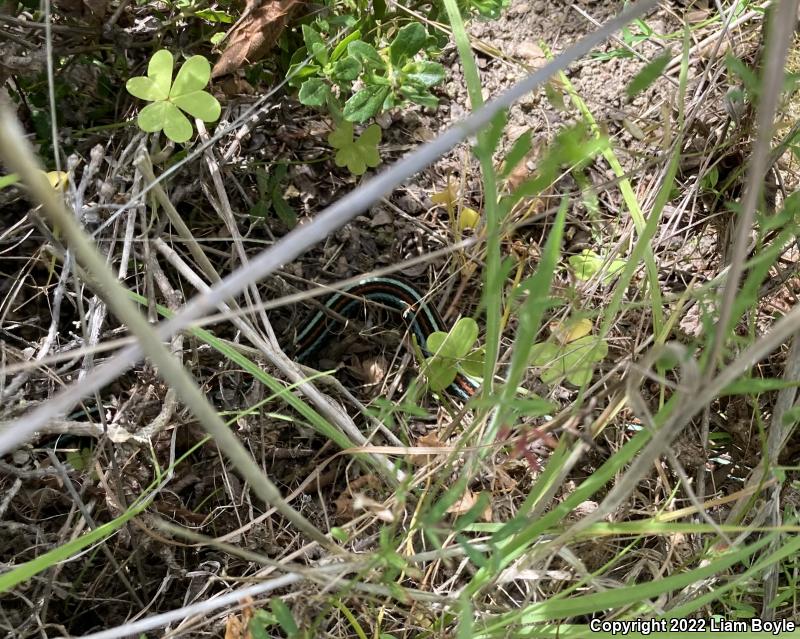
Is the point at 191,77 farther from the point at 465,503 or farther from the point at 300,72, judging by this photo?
the point at 465,503

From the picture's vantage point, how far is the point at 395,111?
6.31 feet

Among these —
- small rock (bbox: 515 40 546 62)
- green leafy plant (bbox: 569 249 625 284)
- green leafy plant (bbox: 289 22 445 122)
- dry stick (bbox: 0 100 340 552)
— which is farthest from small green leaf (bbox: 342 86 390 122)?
dry stick (bbox: 0 100 340 552)

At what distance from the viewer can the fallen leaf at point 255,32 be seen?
1360 millimetres

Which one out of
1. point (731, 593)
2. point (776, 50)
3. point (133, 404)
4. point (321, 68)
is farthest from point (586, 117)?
point (133, 404)

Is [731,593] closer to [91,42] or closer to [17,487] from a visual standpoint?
[17,487]

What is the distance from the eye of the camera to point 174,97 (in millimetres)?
1318

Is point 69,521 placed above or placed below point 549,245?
below

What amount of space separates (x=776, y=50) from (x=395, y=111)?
5.02 feet

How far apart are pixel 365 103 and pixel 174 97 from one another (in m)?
0.38

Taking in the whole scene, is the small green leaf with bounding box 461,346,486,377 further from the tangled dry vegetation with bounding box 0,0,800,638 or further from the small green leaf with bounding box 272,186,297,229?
the small green leaf with bounding box 272,186,297,229

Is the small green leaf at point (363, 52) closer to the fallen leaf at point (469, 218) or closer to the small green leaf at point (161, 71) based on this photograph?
the small green leaf at point (161, 71)

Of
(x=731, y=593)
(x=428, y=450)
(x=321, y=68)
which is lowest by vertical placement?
(x=731, y=593)

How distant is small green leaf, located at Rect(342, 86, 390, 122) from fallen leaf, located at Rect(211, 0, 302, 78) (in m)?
0.23

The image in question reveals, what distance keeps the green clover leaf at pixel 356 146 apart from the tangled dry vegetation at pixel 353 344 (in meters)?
0.20
